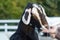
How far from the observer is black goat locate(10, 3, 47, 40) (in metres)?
2.27

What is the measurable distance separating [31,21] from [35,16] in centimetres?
21

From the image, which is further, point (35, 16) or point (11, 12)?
point (11, 12)

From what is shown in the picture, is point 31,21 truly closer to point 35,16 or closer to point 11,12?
point 35,16

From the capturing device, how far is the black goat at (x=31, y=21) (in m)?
2.27

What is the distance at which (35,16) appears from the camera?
2305 millimetres

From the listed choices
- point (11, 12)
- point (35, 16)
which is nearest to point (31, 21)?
point (35, 16)

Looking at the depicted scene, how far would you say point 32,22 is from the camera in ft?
8.27

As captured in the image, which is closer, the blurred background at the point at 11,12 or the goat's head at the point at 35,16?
the goat's head at the point at 35,16

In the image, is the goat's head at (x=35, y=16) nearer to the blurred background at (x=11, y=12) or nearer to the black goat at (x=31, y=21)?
the black goat at (x=31, y=21)

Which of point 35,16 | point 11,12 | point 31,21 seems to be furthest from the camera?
→ point 11,12

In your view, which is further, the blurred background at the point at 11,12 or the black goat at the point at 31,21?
the blurred background at the point at 11,12

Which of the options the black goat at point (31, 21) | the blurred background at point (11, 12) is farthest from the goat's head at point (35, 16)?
the blurred background at point (11, 12)

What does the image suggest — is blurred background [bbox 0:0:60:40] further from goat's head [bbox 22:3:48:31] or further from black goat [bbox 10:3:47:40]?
goat's head [bbox 22:3:48:31]

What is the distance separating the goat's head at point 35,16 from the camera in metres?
2.23
